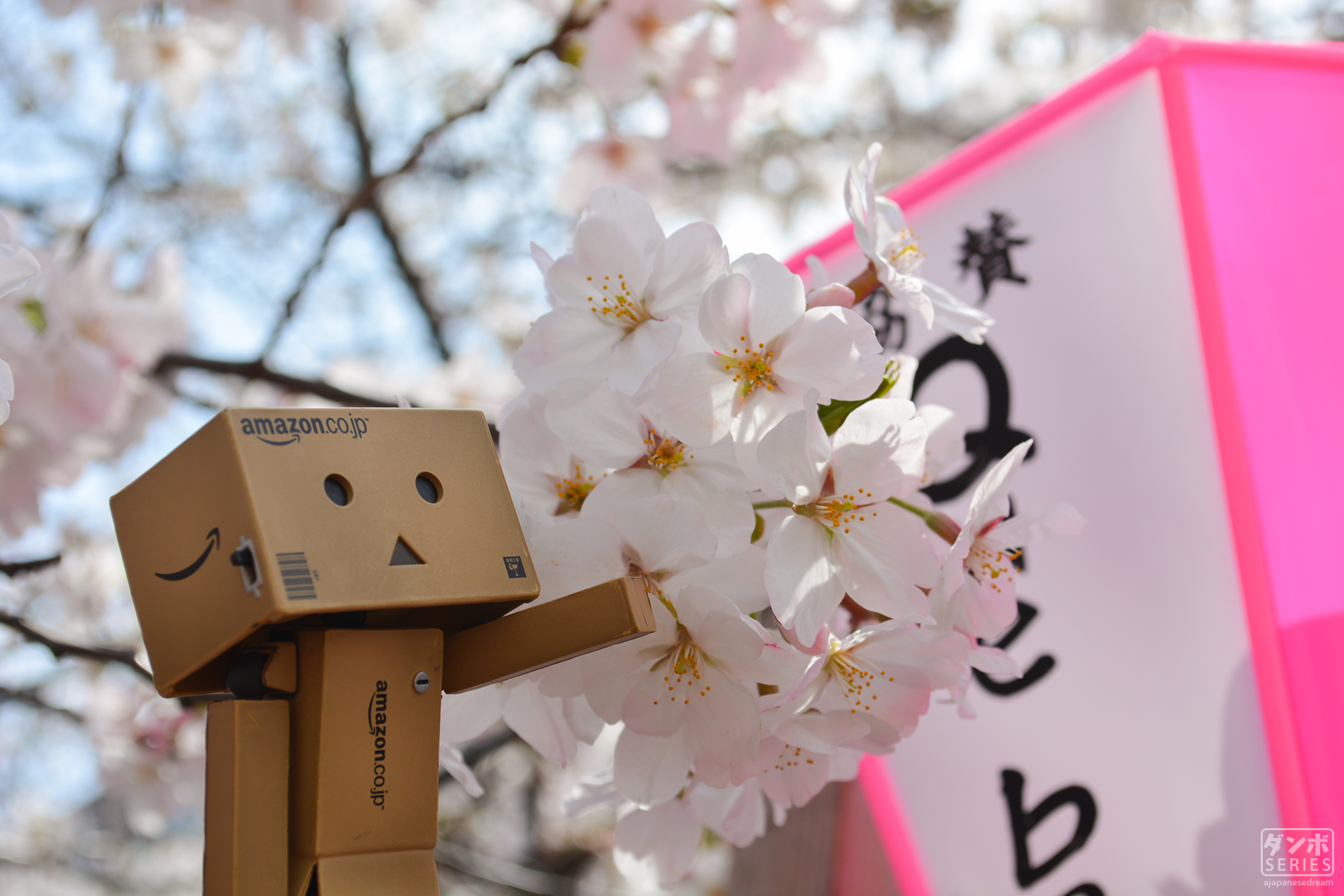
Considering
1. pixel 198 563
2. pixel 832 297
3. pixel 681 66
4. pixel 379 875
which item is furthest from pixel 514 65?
pixel 379 875

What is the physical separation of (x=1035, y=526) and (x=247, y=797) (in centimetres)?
49

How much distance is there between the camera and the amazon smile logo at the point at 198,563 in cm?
48

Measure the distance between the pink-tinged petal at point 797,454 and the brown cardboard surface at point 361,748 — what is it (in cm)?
24

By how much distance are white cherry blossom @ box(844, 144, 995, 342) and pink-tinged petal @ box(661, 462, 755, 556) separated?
176 millimetres

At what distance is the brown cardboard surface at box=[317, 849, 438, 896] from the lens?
1.59ft

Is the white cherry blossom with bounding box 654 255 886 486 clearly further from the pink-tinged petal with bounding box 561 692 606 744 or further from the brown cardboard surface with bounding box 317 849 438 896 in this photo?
the brown cardboard surface with bounding box 317 849 438 896

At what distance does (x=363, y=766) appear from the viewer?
0.51 m

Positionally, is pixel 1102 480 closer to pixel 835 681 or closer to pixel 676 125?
pixel 835 681

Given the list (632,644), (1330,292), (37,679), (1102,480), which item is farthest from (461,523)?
(37,679)

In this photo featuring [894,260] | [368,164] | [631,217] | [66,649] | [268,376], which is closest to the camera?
[631,217]

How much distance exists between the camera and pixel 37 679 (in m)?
2.26

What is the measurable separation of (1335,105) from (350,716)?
848mm

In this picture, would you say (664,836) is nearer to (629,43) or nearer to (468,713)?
(468,713)

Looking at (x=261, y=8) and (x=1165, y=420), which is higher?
(x=261, y=8)
